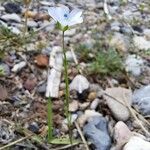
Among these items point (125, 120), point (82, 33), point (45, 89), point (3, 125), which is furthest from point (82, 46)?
point (3, 125)

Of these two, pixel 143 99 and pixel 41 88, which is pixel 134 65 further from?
pixel 41 88

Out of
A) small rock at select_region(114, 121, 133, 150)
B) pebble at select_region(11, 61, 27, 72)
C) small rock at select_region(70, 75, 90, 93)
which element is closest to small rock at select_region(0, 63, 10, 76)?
pebble at select_region(11, 61, 27, 72)

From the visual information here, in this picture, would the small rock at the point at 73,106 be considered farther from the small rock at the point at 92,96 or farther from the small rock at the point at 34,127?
the small rock at the point at 34,127

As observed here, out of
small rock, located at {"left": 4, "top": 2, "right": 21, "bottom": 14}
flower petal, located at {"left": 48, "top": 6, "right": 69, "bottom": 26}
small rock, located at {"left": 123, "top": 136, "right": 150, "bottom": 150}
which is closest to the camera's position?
flower petal, located at {"left": 48, "top": 6, "right": 69, "bottom": 26}

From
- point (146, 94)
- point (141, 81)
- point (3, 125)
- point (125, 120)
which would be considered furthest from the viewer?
point (141, 81)

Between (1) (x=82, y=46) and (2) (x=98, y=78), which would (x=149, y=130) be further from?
(1) (x=82, y=46)

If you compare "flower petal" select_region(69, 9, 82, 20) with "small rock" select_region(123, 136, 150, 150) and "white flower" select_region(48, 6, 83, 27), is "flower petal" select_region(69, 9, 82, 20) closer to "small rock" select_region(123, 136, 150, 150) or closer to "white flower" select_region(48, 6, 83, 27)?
"white flower" select_region(48, 6, 83, 27)
